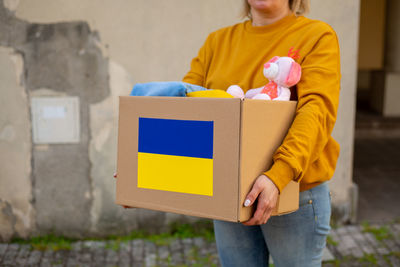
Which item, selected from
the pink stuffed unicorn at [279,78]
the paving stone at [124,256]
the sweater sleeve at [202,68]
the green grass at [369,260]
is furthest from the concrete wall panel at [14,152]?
the green grass at [369,260]

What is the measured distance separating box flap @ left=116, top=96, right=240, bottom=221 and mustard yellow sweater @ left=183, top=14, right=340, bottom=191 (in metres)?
0.16

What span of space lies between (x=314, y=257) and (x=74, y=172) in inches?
101

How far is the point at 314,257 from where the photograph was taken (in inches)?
65.8

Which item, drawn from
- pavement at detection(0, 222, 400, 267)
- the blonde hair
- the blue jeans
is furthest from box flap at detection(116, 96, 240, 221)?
pavement at detection(0, 222, 400, 267)

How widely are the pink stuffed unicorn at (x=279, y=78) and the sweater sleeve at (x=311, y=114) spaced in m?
0.05

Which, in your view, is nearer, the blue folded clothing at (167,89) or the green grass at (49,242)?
the blue folded clothing at (167,89)

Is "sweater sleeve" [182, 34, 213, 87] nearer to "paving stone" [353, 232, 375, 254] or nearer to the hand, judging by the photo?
the hand

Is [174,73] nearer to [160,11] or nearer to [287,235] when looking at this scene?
[160,11]

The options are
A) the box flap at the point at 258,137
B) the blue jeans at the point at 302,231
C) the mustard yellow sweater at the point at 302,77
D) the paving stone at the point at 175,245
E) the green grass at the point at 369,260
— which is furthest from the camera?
the paving stone at the point at 175,245

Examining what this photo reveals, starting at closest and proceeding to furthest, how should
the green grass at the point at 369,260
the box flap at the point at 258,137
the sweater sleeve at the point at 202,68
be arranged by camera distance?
1. the box flap at the point at 258,137
2. the sweater sleeve at the point at 202,68
3. the green grass at the point at 369,260

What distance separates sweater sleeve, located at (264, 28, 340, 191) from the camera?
1.38 m

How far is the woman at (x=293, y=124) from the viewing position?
1.39m

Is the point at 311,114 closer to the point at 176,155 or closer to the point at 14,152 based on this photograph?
the point at 176,155

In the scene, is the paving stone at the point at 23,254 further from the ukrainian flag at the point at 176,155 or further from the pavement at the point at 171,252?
the ukrainian flag at the point at 176,155
